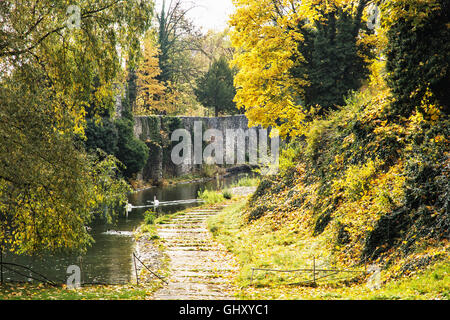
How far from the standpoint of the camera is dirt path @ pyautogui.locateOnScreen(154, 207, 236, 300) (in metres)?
8.56

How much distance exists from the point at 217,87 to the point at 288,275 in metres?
31.9

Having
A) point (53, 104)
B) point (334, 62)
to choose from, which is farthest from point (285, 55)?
point (53, 104)

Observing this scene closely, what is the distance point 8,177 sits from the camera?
7.27 m

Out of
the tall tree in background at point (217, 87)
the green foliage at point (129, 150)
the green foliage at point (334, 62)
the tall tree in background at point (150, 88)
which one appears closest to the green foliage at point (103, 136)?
the green foliage at point (129, 150)

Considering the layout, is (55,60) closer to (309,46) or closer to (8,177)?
(8,177)

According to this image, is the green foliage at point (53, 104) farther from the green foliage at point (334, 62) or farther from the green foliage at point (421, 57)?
the green foliage at point (334, 62)

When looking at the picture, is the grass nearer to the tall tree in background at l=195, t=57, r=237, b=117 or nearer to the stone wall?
the stone wall

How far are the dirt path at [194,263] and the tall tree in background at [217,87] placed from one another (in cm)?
2264

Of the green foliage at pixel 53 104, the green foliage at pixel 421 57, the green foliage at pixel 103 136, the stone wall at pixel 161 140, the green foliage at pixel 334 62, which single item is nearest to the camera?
the green foliage at pixel 53 104

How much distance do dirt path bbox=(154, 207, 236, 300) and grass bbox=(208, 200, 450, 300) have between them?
361mm

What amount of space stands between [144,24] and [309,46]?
9138 millimetres

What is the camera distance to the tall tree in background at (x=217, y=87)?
3994 centimetres

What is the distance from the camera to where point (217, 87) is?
131ft

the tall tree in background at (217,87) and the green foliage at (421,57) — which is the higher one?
the tall tree in background at (217,87)
